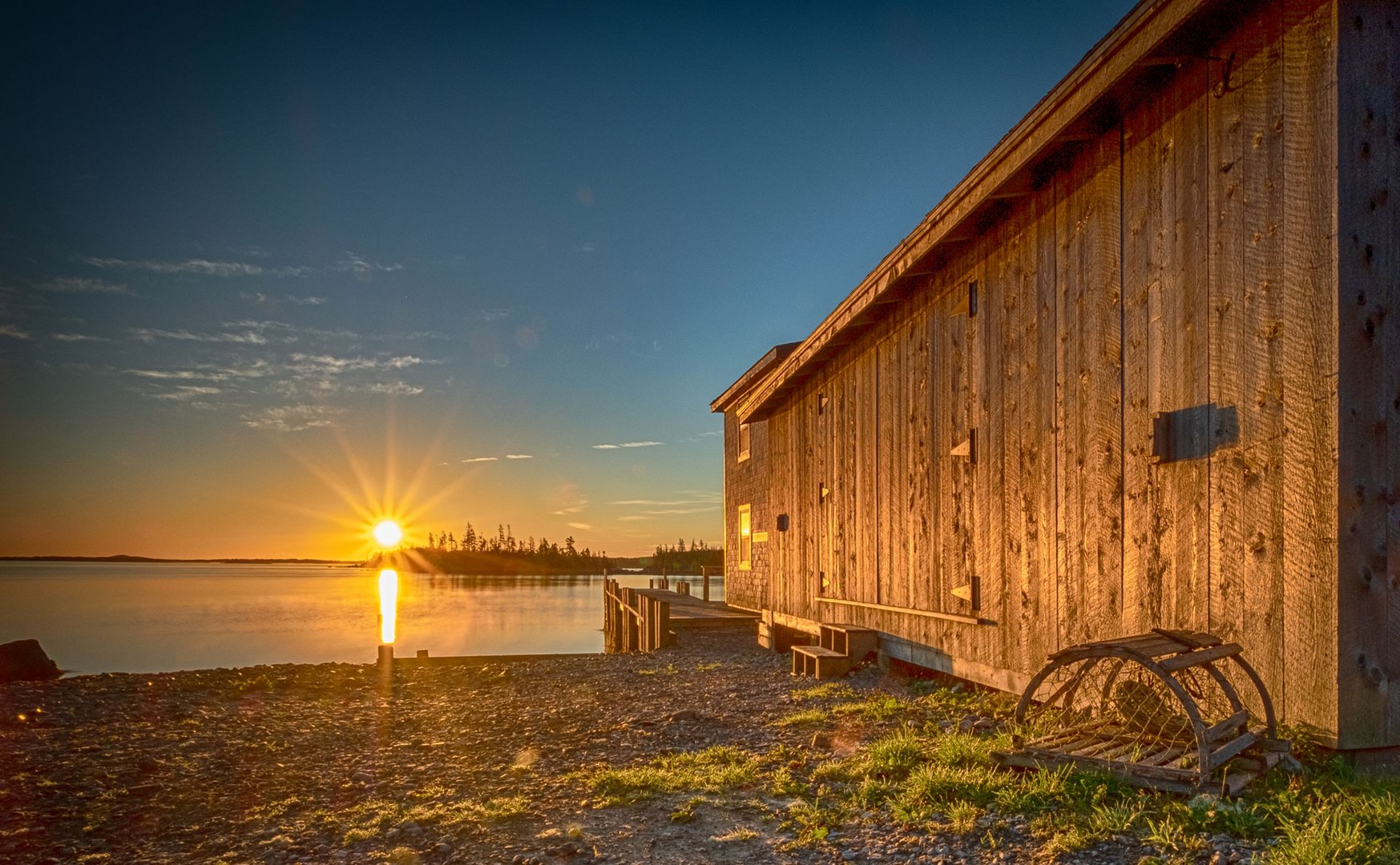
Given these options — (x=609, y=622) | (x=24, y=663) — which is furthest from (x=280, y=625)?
(x=24, y=663)

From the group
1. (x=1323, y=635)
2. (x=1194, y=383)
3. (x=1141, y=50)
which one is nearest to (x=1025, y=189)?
(x=1141, y=50)

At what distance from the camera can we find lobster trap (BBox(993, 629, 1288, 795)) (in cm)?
500

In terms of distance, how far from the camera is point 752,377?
21203 millimetres

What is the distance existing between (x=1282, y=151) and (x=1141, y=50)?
1.27 metres

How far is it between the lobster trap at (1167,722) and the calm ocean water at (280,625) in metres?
16.9

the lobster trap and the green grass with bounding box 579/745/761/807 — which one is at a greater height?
the lobster trap

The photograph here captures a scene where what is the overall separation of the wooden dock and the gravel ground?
256 inches

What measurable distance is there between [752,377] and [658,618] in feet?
19.8

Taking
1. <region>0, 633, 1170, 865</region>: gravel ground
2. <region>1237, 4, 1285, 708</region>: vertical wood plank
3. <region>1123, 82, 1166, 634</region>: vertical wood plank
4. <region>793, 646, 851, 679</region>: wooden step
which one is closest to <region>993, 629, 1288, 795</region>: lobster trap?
<region>1237, 4, 1285, 708</region>: vertical wood plank

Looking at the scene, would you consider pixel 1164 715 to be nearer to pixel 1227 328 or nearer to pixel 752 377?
pixel 1227 328

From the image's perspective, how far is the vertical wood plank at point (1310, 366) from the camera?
5113mm

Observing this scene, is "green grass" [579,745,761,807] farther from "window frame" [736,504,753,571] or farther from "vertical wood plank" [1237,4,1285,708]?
"window frame" [736,504,753,571]

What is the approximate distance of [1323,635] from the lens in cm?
512

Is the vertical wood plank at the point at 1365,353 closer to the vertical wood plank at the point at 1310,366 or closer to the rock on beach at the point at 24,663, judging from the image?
the vertical wood plank at the point at 1310,366
